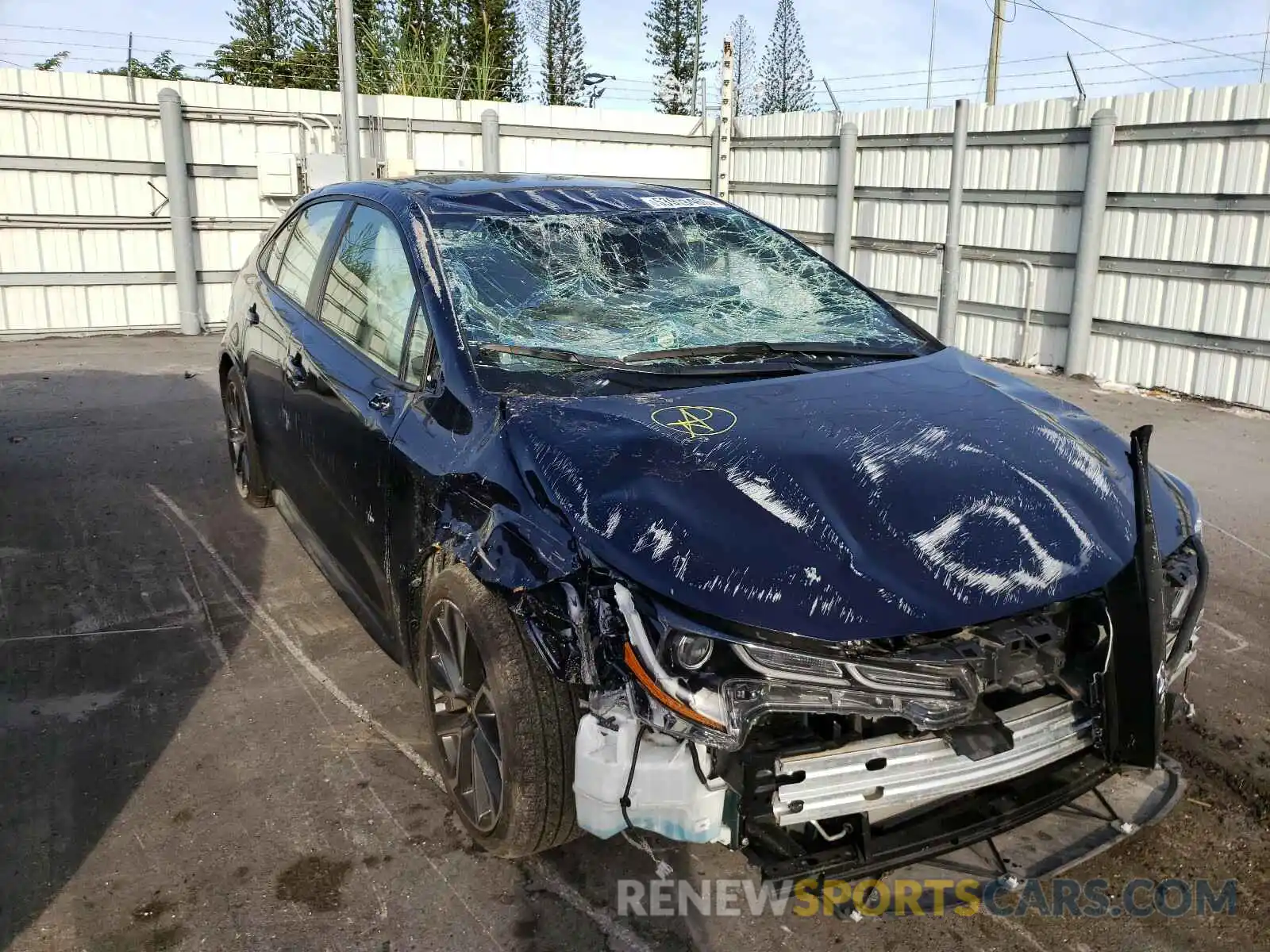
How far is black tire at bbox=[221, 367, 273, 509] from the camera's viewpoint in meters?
4.87

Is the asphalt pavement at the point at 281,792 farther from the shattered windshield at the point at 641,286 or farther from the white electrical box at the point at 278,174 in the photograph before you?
the white electrical box at the point at 278,174

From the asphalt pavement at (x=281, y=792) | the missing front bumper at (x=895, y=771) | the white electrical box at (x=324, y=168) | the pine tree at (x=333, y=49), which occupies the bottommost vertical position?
the asphalt pavement at (x=281, y=792)

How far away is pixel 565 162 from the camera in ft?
43.3

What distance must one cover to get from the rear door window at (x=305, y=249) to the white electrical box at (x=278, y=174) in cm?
741

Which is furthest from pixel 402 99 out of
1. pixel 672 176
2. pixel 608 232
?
pixel 608 232

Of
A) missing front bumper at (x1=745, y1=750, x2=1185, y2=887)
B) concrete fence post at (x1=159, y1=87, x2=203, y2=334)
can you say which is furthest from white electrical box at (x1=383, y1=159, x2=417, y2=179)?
missing front bumper at (x1=745, y1=750, x2=1185, y2=887)

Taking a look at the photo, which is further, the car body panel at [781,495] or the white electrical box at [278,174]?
the white electrical box at [278,174]

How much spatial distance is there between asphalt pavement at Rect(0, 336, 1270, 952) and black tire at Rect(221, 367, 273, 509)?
22 centimetres

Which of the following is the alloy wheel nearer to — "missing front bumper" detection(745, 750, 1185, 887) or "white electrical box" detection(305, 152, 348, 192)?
"missing front bumper" detection(745, 750, 1185, 887)

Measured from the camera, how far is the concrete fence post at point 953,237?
9.94 metres

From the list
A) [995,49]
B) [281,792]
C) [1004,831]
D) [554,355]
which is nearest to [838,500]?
[1004,831]

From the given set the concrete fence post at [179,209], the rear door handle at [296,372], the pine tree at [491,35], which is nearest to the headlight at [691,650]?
the rear door handle at [296,372]

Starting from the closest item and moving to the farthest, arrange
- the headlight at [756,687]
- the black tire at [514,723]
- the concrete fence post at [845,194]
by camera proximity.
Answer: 1. the headlight at [756,687]
2. the black tire at [514,723]
3. the concrete fence post at [845,194]

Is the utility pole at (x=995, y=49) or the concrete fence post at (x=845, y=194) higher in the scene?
the utility pole at (x=995, y=49)
